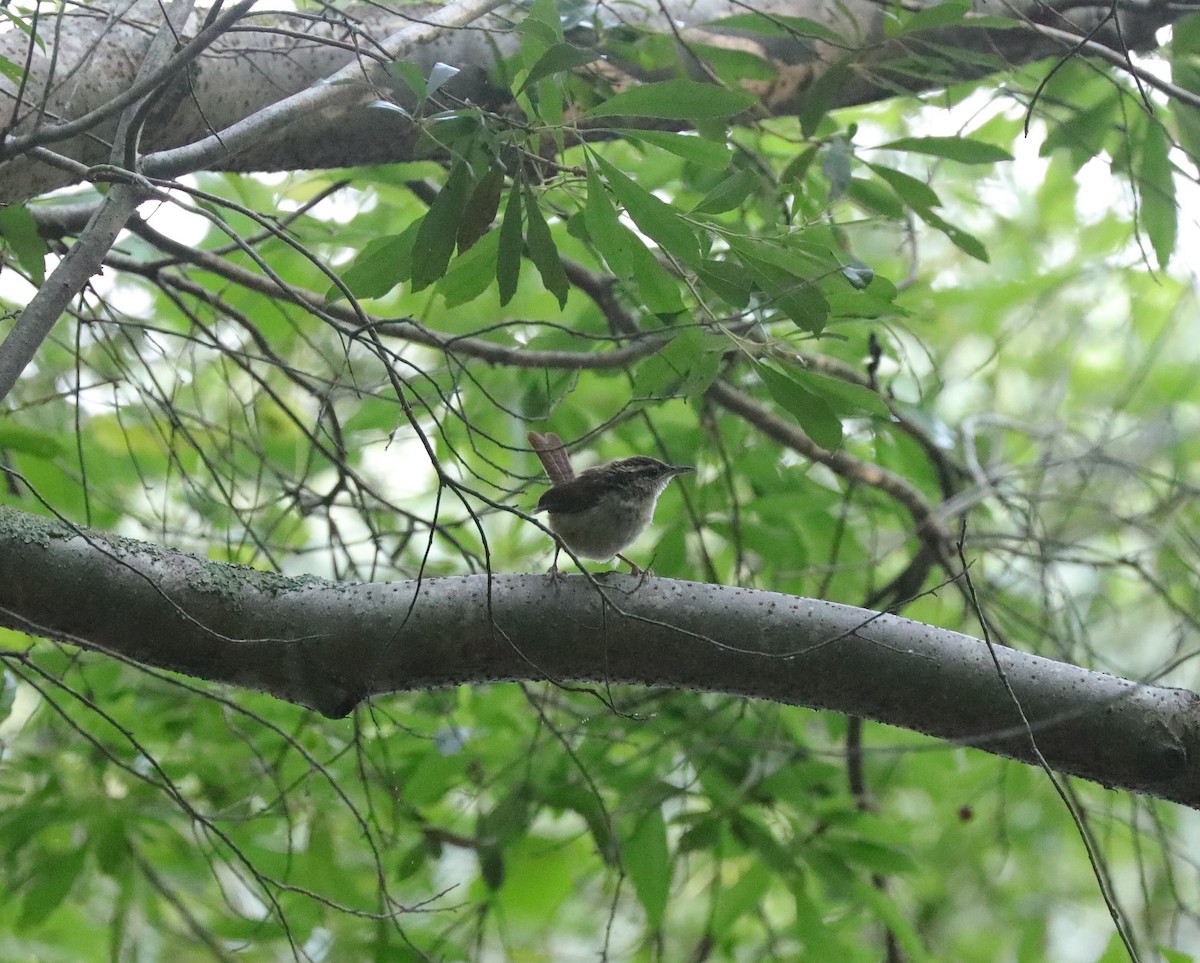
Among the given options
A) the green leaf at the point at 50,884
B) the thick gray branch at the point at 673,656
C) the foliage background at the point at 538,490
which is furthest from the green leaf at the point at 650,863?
the green leaf at the point at 50,884

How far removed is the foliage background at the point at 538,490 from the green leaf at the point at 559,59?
17 centimetres

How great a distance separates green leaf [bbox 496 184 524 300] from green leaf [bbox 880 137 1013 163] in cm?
107

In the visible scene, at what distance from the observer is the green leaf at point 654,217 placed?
206 cm

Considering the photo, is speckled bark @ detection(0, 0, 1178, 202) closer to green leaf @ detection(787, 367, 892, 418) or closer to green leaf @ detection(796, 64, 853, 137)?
green leaf @ detection(796, 64, 853, 137)

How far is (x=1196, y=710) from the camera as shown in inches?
84.4

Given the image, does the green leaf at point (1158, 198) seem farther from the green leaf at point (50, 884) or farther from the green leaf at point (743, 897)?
the green leaf at point (50, 884)

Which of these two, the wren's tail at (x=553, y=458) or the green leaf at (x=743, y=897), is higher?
the wren's tail at (x=553, y=458)

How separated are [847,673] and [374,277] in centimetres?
121

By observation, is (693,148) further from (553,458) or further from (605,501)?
(553,458)

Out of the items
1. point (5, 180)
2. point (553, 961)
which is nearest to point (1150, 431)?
point (553, 961)

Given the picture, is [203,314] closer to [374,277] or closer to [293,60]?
[293,60]

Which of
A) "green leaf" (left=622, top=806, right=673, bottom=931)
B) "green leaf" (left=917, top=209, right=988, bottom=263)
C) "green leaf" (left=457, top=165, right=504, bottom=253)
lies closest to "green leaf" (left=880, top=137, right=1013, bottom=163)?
"green leaf" (left=917, top=209, right=988, bottom=263)

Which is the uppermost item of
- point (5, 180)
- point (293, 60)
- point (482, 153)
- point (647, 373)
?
point (293, 60)

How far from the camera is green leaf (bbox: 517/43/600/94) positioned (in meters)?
1.88
